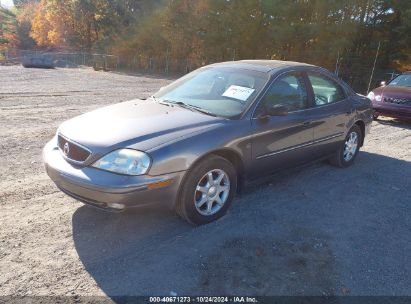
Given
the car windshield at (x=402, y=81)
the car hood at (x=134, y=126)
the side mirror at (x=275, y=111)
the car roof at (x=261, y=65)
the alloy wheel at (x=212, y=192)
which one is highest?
the car roof at (x=261, y=65)

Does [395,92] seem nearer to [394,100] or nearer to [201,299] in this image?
[394,100]

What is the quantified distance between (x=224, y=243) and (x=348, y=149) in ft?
10.9

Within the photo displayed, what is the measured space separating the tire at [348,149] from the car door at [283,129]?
3.42 ft

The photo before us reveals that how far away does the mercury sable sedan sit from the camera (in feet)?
10.6

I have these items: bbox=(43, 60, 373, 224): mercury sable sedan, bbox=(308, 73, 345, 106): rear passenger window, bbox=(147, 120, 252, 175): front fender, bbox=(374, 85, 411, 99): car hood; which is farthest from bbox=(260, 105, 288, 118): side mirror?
bbox=(374, 85, 411, 99): car hood

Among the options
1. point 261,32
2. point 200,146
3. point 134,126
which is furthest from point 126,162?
point 261,32

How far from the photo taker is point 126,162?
3215 mm

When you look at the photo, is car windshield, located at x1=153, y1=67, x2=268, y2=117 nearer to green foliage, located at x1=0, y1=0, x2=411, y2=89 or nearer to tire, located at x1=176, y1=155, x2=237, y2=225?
tire, located at x1=176, y1=155, x2=237, y2=225

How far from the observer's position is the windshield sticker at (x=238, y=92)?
4.19 metres

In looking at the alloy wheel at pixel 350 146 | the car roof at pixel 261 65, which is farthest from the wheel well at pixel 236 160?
the alloy wheel at pixel 350 146

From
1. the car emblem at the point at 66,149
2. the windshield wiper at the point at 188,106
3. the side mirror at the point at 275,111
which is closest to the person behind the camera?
the car emblem at the point at 66,149

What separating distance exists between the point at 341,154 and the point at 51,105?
28.3ft

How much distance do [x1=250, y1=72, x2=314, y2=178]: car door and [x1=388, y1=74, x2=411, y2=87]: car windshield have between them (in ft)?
22.3

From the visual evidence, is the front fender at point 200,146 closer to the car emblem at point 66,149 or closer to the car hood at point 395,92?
the car emblem at point 66,149
